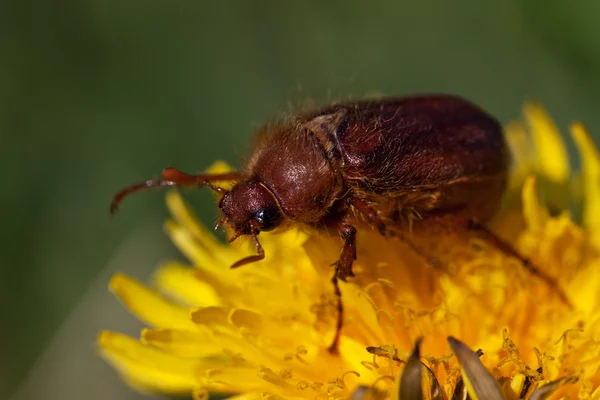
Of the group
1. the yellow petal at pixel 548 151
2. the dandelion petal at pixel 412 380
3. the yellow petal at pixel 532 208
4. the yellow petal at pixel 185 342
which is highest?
the yellow petal at pixel 548 151

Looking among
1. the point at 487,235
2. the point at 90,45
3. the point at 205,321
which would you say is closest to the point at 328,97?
the point at 487,235

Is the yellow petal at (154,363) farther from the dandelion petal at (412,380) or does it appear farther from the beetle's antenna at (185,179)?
the dandelion petal at (412,380)

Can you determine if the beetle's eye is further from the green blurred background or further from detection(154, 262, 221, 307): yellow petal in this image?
the green blurred background

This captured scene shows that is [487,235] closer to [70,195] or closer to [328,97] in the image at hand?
[328,97]

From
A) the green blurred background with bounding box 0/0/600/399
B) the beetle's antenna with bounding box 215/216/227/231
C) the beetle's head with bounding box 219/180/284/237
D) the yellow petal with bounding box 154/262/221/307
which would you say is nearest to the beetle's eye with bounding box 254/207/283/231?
the beetle's head with bounding box 219/180/284/237

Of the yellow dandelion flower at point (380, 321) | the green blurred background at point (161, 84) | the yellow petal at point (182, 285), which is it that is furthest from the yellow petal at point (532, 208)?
the green blurred background at point (161, 84)
